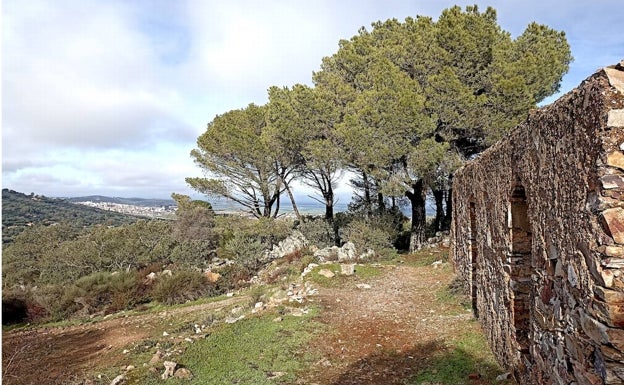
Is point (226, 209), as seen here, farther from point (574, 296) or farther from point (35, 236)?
point (574, 296)

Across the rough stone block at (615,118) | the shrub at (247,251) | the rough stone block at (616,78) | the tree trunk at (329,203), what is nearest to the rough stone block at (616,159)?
the rough stone block at (615,118)

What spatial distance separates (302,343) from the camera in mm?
6859

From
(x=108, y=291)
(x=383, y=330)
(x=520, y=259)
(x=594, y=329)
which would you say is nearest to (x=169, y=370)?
(x=383, y=330)

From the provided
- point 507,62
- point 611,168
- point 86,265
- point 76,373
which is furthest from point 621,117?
point 86,265

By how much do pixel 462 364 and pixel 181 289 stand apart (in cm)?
955

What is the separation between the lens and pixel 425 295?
9.36m

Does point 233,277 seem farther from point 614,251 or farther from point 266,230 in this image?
point 614,251

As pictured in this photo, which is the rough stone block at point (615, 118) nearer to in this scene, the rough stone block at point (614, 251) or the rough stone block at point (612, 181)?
the rough stone block at point (612, 181)

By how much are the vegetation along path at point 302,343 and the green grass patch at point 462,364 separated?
0.05 ft

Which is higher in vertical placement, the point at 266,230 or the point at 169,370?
the point at 266,230

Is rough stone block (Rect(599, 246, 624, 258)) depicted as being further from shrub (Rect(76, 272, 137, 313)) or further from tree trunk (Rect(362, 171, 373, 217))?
tree trunk (Rect(362, 171, 373, 217))

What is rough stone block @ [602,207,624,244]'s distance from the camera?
2.45 meters

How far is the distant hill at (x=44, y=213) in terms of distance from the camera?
34.5 meters

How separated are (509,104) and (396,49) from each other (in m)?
4.69
